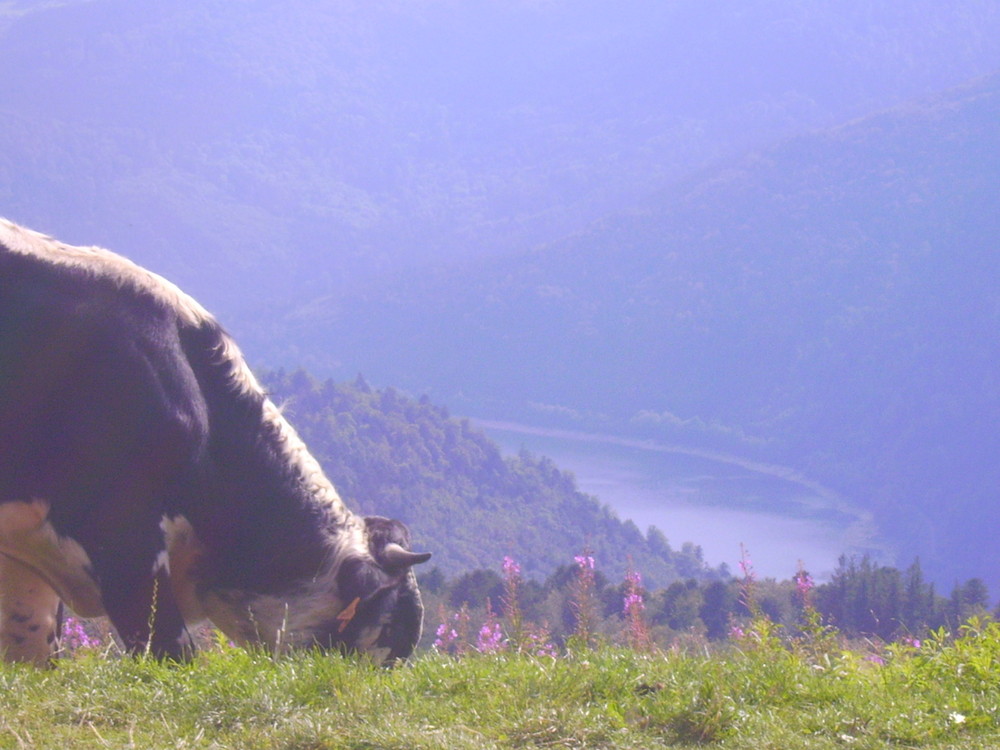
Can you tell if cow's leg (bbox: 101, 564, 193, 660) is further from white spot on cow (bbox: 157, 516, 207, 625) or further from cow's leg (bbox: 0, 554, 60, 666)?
cow's leg (bbox: 0, 554, 60, 666)

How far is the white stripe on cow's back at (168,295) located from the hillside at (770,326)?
36269 millimetres

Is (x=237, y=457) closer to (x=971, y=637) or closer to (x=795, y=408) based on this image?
(x=971, y=637)

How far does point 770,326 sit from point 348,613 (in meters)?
53.6

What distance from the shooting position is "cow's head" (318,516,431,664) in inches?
243

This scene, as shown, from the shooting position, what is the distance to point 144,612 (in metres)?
5.50

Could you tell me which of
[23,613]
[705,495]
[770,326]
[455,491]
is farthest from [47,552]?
[770,326]

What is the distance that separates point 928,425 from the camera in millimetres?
46469

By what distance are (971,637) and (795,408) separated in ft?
159

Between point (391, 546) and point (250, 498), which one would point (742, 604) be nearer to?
point (391, 546)

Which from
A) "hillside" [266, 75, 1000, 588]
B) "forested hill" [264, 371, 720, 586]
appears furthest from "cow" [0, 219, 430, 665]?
"hillside" [266, 75, 1000, 588]

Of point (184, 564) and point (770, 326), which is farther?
point (770, 326)

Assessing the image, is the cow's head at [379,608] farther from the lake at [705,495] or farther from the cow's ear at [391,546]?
the lake at [705,495]

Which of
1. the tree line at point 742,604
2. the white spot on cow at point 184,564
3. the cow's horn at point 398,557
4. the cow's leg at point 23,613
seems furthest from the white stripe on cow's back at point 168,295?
the tree line at point 742,604

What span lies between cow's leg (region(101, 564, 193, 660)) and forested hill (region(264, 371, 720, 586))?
17288 mm
